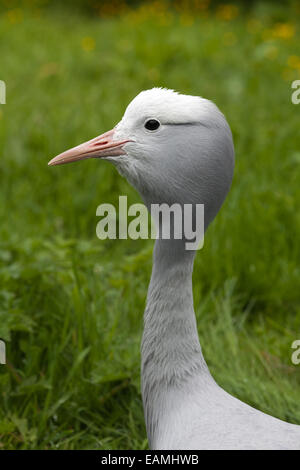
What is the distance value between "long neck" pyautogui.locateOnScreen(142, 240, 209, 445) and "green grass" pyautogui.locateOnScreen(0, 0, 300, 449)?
1.94 ft

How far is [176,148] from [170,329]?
0.53 meters

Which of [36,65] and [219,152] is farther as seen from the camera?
[36,65]

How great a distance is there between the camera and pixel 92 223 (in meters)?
3.94

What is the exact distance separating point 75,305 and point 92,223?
4.10 feet

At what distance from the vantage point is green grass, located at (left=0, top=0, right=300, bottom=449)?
2.58 m

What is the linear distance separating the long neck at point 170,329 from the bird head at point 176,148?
0.17 metres

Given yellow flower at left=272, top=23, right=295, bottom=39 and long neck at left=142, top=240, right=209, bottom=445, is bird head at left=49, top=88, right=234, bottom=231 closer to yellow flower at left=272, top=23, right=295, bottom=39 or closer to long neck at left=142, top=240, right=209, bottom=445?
long neck at left=142, top=240, right=209, bottom=445

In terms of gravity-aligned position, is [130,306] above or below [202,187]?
below

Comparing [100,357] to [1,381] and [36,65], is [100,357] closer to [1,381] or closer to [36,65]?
[1,381]

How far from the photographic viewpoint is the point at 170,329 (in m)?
1.97

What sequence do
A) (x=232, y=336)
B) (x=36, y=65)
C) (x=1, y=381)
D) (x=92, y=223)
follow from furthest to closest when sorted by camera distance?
1. (x=36, y=65)
2. (x=92, y=223)
3. (x=232, y=336)
4. (x=1, y=381)
